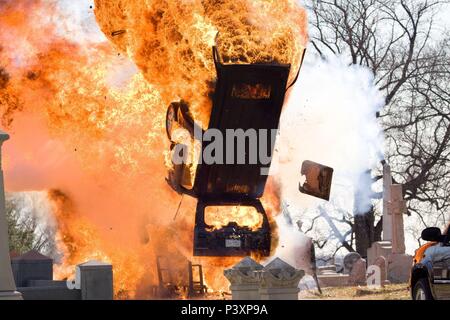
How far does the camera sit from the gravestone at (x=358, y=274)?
3372 cm

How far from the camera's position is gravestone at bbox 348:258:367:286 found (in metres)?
33.7

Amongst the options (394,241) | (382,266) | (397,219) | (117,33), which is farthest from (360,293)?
(117,33)

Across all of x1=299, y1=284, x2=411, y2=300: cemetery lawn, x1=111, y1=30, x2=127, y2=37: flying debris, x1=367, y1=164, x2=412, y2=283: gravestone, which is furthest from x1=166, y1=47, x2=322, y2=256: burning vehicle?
x1=367, y1=164, x2=412, y2=283: gravestone

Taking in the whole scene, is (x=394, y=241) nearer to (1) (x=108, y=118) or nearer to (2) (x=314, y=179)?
(2) (x=314, y=179)

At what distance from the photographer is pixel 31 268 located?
26719mm

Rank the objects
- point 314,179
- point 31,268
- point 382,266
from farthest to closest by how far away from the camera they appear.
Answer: point 314,179
point 382,266
point 31,268

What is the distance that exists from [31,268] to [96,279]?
5000 mm

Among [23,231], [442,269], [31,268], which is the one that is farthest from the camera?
[23,231]

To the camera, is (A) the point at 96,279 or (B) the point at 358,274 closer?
(A) the point at 96,279

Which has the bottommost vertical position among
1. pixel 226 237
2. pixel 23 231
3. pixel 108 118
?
pixel 226 237

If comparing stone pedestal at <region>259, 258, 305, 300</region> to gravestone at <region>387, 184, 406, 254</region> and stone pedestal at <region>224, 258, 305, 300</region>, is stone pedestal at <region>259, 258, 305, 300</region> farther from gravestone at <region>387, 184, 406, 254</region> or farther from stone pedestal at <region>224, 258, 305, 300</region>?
gravestone at <region>387, 184, 406, 254</region>

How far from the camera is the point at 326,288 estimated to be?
32.7 m
